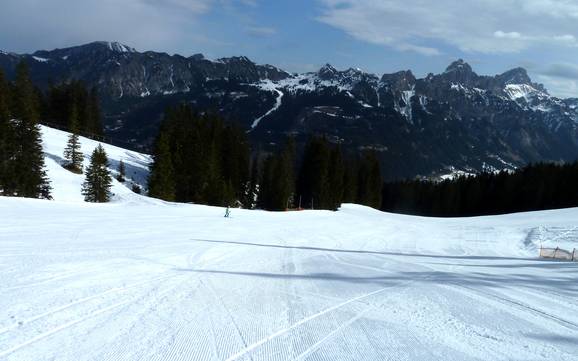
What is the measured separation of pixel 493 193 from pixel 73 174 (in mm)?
78512

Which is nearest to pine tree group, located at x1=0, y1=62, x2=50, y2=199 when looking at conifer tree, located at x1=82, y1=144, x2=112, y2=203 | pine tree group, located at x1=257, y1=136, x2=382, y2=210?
conifer tree, located at x1=82, y1=144, x2=112, y2=203

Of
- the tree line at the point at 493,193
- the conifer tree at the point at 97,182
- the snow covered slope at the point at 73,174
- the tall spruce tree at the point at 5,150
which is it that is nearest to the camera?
the tall spruce tree at the point at 5,150

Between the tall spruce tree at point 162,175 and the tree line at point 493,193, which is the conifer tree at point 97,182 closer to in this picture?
the tall spruce tree at point 162,175

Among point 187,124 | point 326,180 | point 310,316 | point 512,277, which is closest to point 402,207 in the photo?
point 326,180

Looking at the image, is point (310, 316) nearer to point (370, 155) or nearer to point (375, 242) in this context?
point (375, 242)

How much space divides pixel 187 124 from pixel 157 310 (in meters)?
60.5

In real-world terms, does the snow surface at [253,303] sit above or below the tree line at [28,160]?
below

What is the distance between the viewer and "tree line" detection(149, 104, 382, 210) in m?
58.2

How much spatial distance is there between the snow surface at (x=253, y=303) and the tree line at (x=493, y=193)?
74732mm

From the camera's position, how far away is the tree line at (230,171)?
58.2m

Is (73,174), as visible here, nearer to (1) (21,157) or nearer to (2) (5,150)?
(1) (21,157)

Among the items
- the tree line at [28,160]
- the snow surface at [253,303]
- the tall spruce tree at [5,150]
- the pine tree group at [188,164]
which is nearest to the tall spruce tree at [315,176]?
the pine tree group at [188,164]

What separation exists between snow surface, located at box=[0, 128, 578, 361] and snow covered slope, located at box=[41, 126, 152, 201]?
32670mm

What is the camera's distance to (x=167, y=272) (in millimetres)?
10891
